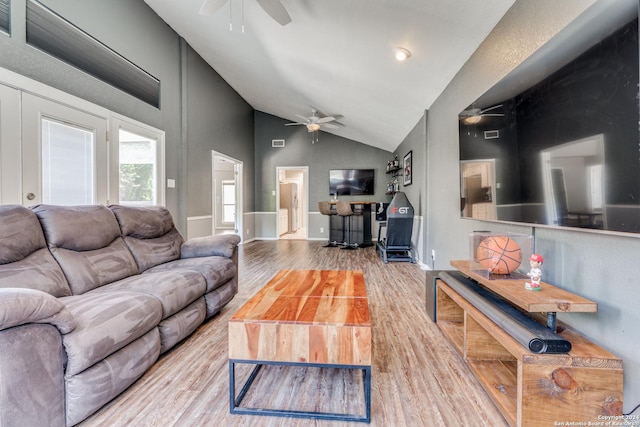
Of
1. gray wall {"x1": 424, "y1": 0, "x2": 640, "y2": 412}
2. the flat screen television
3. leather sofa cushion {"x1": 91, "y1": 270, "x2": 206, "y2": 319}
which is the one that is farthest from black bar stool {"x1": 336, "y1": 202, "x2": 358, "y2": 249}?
leather sofa cushion {"x1": 91, "y1": 270, "x2": 206, "y2": 319}

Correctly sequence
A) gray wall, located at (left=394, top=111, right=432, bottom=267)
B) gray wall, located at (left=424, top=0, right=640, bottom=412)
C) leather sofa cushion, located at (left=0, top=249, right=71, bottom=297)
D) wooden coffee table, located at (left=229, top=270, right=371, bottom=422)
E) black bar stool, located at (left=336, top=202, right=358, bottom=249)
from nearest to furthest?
gray wall, located at (left=424, top=0, right=640, bottom=412)
wooden coffee table, located at (left=229, top=270, right=371, bottom=422)
leather sofa cushion, located at (left=0, top=249, right=71, bottom=297)
gray wall, located at (left=394, top=111, right=432, bottom=267)
black bar stool, located at (left=336, top=202, right=358, bottom=249)

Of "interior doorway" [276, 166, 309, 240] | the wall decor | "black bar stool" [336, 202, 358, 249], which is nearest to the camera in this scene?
the wall decor

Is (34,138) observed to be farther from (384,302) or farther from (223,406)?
(384,302)

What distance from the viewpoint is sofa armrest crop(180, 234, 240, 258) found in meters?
2.72

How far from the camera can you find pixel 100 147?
9.90 feet

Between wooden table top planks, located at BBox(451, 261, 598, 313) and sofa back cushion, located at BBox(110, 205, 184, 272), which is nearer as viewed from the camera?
wooden table top planks, located at BBox(451, 261, 598, 313)

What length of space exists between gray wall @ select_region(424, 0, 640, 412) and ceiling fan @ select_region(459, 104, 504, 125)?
200mm

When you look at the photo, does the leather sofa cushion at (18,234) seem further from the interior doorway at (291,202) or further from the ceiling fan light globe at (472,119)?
the interior doorway at (291,202)

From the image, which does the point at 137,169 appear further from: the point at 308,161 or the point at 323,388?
the point at 308,161

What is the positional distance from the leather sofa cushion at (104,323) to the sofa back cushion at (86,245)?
0.31m

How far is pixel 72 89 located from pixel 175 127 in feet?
5.26

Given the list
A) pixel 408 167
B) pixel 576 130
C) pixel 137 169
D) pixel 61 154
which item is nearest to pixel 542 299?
pixel 576 130

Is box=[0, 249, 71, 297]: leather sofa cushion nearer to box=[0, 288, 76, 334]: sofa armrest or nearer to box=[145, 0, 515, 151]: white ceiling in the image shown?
box=[0, 288, 76, 334]: sofa armrest

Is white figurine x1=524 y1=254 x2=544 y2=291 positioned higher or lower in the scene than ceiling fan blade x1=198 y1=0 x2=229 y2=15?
lower
